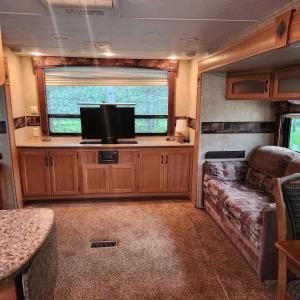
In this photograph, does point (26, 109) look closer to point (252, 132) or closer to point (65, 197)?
point (65, 197)

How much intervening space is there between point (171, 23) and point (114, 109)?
80.1 inches

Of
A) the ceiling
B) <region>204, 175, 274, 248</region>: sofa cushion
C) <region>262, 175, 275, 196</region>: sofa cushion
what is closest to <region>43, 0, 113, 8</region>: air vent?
the ceiling

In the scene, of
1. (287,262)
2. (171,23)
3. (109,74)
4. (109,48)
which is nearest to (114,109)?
(109,74)

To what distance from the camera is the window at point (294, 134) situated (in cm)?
340

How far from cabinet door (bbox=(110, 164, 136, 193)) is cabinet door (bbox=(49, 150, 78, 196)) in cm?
58

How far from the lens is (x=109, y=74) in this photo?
14.5 feet

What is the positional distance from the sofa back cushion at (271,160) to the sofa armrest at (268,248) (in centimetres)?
95

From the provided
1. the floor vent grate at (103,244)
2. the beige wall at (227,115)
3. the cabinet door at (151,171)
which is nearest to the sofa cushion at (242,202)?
the beige wall at (227,115)

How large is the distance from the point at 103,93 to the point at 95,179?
1515mm

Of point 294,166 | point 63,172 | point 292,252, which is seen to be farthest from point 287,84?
point 63,172

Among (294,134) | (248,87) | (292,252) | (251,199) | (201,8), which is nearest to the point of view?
(292,252)

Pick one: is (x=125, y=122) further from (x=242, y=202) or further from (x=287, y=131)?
(x=287, y=131)

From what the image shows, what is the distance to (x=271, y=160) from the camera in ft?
10.6

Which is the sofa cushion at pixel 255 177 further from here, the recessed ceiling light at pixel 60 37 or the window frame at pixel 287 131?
the recessed ceiling light at pixel 60 37
